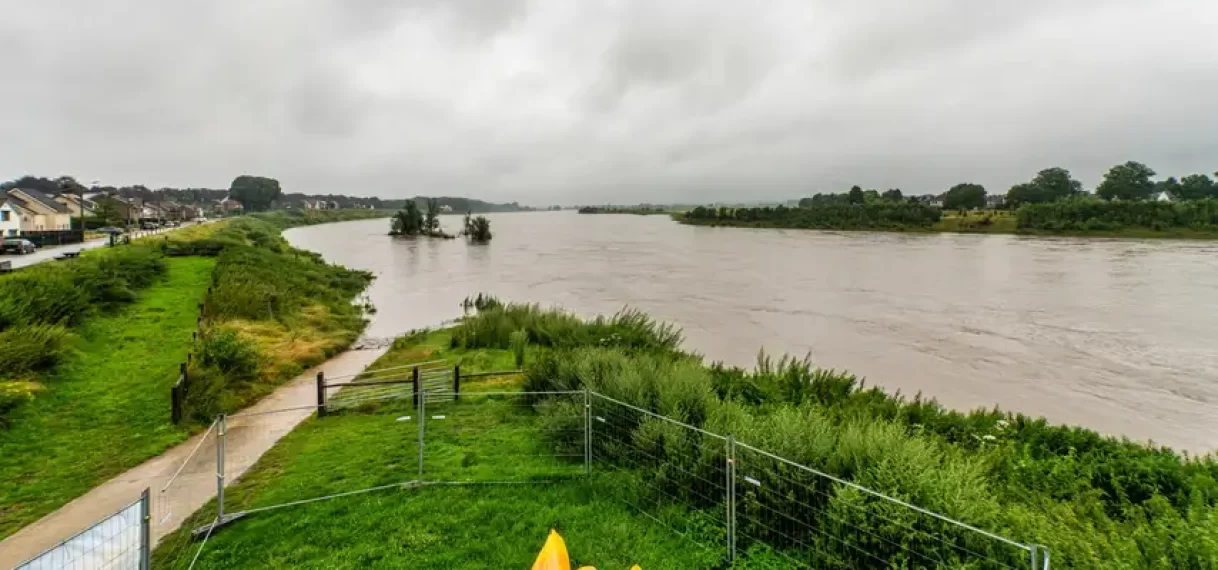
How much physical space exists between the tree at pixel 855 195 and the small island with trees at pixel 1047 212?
0.71 ft

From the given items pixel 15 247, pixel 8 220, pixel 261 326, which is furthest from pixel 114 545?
pixel 8 220

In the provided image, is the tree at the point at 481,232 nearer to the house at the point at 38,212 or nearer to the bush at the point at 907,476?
the house at the point at 38,212

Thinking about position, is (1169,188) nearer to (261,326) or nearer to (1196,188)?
(1196,188)

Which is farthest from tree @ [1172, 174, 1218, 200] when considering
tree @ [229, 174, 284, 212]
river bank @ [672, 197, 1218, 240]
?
tree @ [229, 174, 284, 212]

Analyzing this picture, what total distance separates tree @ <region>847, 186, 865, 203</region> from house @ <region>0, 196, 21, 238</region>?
135 meters

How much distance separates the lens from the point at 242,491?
7.91 meters

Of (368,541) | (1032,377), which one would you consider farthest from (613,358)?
(1032,377)

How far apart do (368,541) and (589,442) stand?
9.22 feet

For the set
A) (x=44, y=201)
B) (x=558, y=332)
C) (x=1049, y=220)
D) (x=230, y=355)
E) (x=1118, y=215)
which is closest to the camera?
(x=230, y=355)

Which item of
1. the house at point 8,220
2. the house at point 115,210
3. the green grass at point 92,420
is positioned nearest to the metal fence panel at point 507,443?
the green grass at point 92,420

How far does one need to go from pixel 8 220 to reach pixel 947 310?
7319cm

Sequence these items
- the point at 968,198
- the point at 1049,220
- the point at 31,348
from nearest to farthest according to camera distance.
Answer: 1. the point at 31,348
2. the point at 1049,220
3. the point at 968,198

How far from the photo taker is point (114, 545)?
4.54 metres

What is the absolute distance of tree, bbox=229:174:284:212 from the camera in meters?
141
